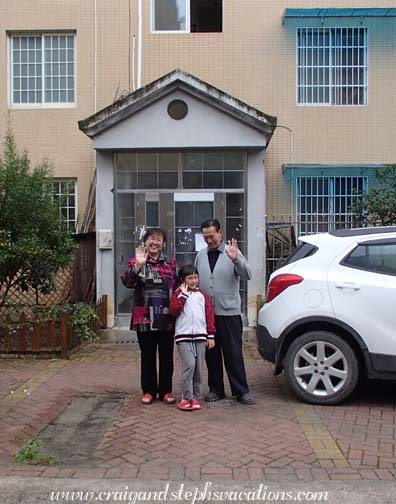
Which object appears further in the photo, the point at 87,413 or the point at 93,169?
the point at 93,169

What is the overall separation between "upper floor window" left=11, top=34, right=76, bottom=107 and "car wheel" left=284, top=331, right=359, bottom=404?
347 inches

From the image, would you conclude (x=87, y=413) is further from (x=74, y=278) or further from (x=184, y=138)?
(x=184, y=138)

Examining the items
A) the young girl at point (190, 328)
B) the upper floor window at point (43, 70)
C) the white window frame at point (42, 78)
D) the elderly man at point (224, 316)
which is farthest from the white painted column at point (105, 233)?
the young girl at point (190, 328)

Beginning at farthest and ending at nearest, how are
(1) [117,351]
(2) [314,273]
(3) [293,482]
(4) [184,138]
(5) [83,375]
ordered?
(4) [184,138] → (1) [117,351] → (5) [83,375] → (2) [314,273] → (3) [293,482]

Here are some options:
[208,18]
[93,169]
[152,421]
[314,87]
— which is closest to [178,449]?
[152,421]

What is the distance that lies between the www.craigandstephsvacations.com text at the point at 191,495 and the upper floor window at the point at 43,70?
1015cm

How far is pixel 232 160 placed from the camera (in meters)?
9.85

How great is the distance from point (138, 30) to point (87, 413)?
909 centimetres

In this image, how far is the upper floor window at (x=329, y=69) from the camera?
12.5 m

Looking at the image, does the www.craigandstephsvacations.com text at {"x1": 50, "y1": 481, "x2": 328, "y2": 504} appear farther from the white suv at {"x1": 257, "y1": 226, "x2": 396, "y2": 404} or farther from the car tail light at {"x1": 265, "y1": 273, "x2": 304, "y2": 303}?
the car tail light at {"x1": 265, "y1": 273, "x2": 304, "y2": 303}

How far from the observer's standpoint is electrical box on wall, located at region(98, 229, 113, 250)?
383 inches

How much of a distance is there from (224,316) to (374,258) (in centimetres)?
156

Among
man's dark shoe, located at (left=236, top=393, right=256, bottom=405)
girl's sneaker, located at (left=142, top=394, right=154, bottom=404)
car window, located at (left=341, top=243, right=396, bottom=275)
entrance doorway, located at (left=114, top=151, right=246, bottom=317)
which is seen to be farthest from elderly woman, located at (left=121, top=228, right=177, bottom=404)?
entrance doorway, located at (left=114, top=151, right=246, bottom=317)

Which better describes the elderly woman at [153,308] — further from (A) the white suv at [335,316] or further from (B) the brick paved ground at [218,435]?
(A) the white suv at [335,316]
